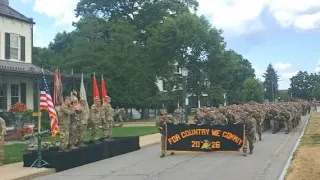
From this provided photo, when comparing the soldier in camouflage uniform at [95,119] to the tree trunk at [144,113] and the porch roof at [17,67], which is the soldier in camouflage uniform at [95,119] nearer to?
the porch roof at [17,67]

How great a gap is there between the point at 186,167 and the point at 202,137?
14.5 ft

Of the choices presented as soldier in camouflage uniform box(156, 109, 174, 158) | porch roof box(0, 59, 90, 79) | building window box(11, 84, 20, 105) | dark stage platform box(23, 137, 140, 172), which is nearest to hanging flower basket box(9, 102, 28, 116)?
porch roof box(0, 59, 90, 79)

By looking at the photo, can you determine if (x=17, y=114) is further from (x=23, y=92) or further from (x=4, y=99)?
(x=23, y=92)

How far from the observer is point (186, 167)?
50.5ft

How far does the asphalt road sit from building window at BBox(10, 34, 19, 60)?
14.8 m

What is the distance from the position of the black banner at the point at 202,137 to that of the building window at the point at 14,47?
15882mm

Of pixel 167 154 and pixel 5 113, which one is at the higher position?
pixel 5 113

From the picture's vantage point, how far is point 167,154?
19594mm

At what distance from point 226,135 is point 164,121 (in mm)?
2468

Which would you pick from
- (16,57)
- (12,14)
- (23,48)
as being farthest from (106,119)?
(12,14)

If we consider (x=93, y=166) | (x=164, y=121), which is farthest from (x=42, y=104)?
(x=164, y=121)

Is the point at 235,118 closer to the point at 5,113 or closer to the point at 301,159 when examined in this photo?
the point at 301,159

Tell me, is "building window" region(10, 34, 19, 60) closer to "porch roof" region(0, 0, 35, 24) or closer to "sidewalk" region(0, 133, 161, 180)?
"porch roof" region(0, 0, 35, 24)

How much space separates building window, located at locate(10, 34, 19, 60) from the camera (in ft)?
103
